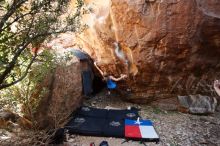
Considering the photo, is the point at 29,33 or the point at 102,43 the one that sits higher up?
the point at 102,43

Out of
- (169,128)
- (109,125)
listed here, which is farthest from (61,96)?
(169,128)

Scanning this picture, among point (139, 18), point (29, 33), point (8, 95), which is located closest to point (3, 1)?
point (29, 33)

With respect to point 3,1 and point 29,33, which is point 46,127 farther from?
point 3,1

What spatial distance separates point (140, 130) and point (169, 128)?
2.99 ft

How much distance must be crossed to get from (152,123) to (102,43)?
2.56m

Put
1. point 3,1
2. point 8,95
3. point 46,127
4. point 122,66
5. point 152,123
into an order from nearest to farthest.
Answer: point 3,1 → point 8,95 → point 46,127 → point 152,123 → point 122,66

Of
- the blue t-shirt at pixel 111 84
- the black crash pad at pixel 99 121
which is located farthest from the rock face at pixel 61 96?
the blue t-shirt at pixel 111 84

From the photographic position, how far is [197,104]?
900cm

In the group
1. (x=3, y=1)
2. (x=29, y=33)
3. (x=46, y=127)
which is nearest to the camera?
(x=3, y=1)

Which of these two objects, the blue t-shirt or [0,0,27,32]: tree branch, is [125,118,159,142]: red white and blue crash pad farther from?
[0,0,27,32]: tree branch

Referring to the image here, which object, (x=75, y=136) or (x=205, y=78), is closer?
(x=75, y=136)

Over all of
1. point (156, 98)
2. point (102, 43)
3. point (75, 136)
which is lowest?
point (75, 136)

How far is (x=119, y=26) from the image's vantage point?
8.42 meters

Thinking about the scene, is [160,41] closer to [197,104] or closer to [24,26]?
[197,104]
